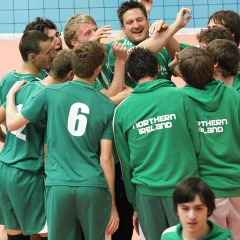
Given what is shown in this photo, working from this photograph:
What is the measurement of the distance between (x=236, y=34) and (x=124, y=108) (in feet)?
4.88

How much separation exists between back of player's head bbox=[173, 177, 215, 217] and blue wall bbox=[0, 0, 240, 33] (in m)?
5.09

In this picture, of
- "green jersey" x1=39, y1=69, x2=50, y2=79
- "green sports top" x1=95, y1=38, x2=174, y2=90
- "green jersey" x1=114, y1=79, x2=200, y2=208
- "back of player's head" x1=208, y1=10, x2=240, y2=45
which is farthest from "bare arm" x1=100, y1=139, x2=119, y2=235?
"back of player's head" x1=208, y1=10, x2=240, y2=45

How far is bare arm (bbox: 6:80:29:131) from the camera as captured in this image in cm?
358

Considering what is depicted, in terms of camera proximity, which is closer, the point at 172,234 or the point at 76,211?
the point at 172,234

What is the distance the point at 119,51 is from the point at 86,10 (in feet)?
14.0

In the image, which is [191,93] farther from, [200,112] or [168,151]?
[168,151]

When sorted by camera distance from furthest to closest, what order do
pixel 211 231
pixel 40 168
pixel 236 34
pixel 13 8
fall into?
1. pixel 13 8
2. pixel 236 34
3. pixel 40 168
4. pixel 211 231

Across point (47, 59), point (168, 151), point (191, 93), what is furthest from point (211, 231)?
point (47, 59)

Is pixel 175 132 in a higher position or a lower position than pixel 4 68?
lower

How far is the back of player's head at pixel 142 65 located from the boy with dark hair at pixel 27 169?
458mm

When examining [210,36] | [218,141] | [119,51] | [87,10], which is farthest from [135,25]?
[87,10]

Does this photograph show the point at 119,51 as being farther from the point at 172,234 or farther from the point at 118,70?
the point at 172,234

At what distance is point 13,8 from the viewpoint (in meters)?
8.07

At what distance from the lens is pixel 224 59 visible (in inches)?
147
